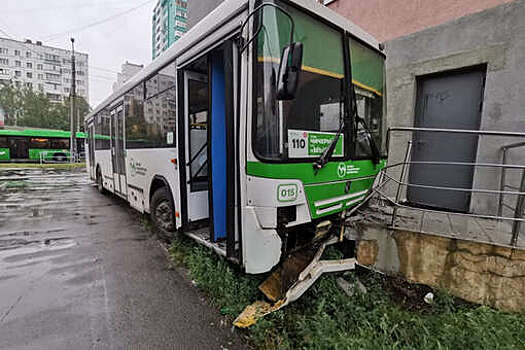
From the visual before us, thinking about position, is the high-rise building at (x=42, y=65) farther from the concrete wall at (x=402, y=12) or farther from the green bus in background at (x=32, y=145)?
the concrete wall at (x=402, y=12)

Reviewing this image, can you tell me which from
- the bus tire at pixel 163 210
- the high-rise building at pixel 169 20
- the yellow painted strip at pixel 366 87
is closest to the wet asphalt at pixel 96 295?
the bus tire at pixel 163 210

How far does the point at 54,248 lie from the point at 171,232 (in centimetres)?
187

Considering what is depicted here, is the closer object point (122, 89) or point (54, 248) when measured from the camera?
point (54, 248)

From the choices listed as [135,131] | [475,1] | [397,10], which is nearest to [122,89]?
[135,131]

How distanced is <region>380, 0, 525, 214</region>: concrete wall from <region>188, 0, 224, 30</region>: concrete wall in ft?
32.9

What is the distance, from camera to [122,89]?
5.64m

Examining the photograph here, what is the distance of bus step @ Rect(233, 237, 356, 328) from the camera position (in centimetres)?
234

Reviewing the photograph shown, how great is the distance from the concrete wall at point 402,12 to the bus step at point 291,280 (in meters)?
4.45

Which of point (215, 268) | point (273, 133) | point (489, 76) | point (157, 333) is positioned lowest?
point (157, 333)

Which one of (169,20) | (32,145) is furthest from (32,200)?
(169,20)

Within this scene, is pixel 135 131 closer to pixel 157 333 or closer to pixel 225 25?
pixel 225 25

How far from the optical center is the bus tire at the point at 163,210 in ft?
13.2

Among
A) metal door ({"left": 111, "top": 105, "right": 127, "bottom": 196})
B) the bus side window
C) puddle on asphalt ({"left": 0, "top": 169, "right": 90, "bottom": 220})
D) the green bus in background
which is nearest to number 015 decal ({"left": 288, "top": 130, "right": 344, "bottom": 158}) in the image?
the bus side window

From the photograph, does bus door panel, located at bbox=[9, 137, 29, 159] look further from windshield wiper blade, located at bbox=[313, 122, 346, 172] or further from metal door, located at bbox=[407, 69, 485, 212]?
metal door, located at bbox=[407, 69, 485, 212]
